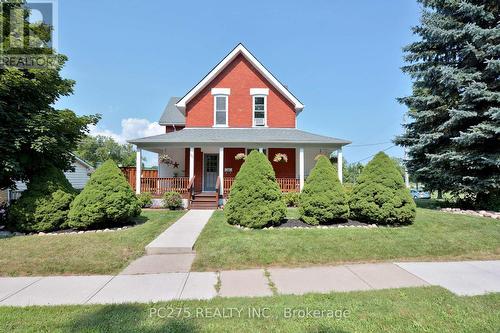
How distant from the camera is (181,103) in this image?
1541cm

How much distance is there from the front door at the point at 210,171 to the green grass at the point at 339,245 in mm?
7561

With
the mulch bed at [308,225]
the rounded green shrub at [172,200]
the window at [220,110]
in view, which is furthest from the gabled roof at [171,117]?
the mulch bed at [308,225]

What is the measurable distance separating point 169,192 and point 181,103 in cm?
602

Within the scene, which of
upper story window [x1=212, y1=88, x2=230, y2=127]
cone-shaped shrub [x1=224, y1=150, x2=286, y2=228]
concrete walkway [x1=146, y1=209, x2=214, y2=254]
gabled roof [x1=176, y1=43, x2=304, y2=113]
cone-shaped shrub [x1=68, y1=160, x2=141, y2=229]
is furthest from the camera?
upper story window [x1=212, y1=88, x2=230, y2=127]

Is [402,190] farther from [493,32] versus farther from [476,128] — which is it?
[493,32]

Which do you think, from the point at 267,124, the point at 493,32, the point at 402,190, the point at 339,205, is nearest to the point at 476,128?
the point at 493,32

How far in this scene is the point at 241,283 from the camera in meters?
4.49

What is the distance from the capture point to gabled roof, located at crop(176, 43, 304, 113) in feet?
50.2

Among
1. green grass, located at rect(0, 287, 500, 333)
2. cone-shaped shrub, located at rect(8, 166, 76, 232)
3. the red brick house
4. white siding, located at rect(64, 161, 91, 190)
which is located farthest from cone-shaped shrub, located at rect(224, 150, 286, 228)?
white siding, located at rect(64, 161, 91, 190)

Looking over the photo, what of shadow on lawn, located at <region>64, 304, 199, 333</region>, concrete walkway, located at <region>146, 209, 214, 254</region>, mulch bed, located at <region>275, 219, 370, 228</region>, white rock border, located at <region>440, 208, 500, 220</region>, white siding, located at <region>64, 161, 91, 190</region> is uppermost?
white siding, located at <region>64, 161, 91, 190</region>

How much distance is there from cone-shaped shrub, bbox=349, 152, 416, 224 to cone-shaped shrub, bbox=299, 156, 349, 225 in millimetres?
520

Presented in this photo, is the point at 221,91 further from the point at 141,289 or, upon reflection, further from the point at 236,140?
the point at 141,289

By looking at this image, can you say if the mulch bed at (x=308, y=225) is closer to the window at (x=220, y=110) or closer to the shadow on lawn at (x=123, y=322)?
the shadow on lawn at (x=123, y=322)

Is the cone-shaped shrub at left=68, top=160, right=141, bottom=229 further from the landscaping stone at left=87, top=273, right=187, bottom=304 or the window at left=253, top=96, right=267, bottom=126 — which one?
the window at left=253, top=96, right=267, bottom=126
